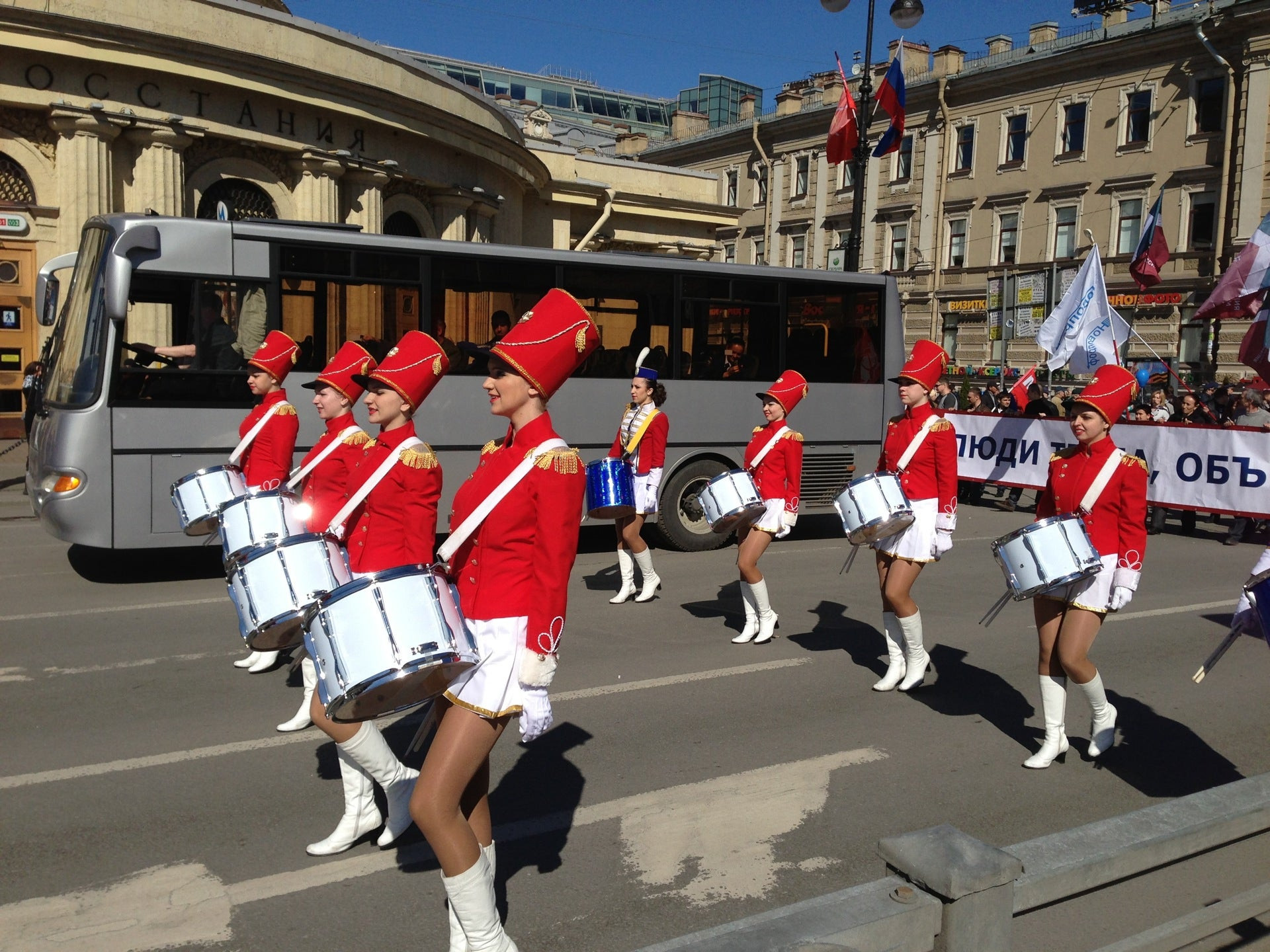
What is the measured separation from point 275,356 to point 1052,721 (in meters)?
5.25

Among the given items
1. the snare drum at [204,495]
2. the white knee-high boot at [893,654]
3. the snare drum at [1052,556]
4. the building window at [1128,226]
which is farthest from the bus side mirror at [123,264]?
the building window at [1128,226]

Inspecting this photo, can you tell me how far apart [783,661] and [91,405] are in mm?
6395

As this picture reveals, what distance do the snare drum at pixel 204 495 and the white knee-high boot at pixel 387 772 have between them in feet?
9.52

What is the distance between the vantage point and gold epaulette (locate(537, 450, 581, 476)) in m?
3.47

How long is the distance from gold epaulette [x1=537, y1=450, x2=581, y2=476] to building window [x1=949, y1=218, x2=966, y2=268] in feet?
156

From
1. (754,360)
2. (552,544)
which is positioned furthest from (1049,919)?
(754,360)

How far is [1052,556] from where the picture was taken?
5.32 metres

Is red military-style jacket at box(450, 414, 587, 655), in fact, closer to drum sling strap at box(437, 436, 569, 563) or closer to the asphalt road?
drum sling strap at box(437, 436, 569, 563)

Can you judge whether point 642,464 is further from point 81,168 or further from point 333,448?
point 81,168

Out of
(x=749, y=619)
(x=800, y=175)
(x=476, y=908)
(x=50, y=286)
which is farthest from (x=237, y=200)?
(x=800, y=175)

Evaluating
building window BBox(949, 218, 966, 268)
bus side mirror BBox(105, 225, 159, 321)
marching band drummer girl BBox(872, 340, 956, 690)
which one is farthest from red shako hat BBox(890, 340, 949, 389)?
building window BBox(949, 218, 966, 268)

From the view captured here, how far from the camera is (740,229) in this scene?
5928cm

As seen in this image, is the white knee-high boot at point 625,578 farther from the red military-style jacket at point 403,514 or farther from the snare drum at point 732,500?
the red military-style jacket at point 403,514

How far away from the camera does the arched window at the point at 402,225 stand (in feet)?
71.2
